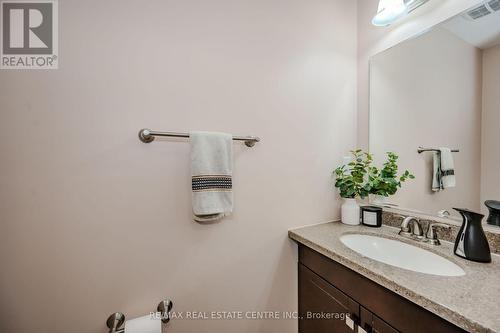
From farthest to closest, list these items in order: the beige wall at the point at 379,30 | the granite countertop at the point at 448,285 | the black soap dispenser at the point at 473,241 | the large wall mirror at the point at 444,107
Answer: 1. the beige wall at the point at 379,30
2. the large wall mirror at the point at 444,107
3. the black soap dispenser at the point at 473,241
4. the granite countertop at the point at 448,285

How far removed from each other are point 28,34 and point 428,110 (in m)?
1.82

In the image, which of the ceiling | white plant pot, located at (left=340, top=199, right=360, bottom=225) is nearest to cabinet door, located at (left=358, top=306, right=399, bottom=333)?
white plant pot, located at (left=340, top=199, right=360, bottom=225)

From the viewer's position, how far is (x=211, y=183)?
872 mm

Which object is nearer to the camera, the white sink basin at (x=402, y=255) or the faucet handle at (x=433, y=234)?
the white sink basin at (x=402, y=255)

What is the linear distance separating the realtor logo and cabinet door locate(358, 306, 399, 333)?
4.81ft

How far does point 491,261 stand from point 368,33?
1309 millimetres

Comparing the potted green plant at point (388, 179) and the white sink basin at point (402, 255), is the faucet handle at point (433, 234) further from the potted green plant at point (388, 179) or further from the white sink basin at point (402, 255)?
the potted green plant at point (388, 179)

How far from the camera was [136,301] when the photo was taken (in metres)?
0.85

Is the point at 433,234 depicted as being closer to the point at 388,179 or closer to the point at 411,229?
the point at 411,229

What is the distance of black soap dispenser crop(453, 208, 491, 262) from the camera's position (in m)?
0.73

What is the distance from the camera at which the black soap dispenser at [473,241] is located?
730mm

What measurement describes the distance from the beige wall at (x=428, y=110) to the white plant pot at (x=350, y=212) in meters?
0.22

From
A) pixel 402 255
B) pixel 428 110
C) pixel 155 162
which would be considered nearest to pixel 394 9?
pixel 428 110

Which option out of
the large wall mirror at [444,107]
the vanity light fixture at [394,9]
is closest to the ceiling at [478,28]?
the large wall mirror at [444,107]
